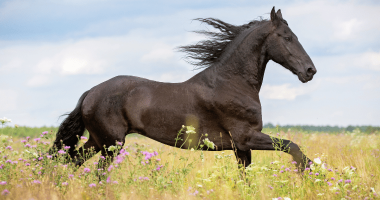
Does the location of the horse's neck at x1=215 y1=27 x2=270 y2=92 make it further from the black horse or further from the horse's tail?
the horse's tail

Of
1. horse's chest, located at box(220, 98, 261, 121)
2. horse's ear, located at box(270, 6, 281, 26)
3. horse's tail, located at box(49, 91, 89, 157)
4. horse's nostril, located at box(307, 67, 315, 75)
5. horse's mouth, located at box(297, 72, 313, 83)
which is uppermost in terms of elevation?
horse's ear, located at box(270, 6, 281, 26)

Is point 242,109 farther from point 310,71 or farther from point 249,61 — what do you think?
point 310,71

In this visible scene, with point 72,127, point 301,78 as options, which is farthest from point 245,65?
point 72,127

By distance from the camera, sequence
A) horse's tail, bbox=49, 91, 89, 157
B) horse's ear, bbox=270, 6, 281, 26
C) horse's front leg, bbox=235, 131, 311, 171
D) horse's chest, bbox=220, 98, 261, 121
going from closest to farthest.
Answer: horse's front leg, bbox=235, 131, 311, 171 < horse's chest, bbox=220, 98, 261, 121 < horse's ear, bbox=270, 6, 281, 26 < horse's tail, bbox=49, 91, 89, 157

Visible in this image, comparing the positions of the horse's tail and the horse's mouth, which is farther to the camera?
the horse's tail

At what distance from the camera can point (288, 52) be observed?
17.9ft

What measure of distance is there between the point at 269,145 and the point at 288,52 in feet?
5.18

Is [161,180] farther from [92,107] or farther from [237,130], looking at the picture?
[92,107]

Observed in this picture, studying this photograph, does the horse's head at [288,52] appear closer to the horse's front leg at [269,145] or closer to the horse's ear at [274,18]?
the horse's ear at [274,18]

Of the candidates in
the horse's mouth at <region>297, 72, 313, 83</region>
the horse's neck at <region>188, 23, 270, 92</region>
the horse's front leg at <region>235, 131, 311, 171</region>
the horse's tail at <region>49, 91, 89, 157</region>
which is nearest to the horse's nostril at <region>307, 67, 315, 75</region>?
the horse's mouth at <region>297, 72, 313, 83</region>

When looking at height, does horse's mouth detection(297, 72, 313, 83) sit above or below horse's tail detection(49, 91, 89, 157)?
above

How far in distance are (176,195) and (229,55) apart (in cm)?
260

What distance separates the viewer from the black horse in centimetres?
537

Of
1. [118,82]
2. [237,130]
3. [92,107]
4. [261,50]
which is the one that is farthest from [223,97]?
[92,107]
